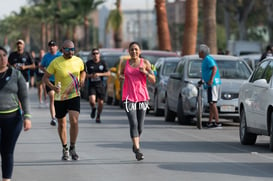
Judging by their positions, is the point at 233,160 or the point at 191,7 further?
the point at 191,7

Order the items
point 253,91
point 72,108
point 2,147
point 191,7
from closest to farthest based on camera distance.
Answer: point 2,147
point 72,108
point 253,91
point 191,7

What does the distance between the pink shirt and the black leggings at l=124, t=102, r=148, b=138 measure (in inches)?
4.1

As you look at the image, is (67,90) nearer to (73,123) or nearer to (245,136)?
(73,123)

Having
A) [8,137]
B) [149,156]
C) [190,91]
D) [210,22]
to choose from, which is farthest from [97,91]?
[8,137]

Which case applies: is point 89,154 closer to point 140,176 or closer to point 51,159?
point 51,159

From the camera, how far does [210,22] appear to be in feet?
118

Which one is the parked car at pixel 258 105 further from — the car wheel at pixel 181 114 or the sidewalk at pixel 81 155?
the car wheel at pixel 181 114

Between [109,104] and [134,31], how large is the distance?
14505 centimetres

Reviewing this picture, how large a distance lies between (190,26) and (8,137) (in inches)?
1121

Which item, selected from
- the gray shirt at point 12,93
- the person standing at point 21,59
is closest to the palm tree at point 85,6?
the person standing at point 21,59

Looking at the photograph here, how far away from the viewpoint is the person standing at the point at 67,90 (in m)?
14.8

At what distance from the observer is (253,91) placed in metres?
17.0

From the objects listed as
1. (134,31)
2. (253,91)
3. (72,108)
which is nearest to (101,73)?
(253,91)

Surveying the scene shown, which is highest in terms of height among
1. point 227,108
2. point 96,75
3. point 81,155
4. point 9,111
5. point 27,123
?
point 9,111
